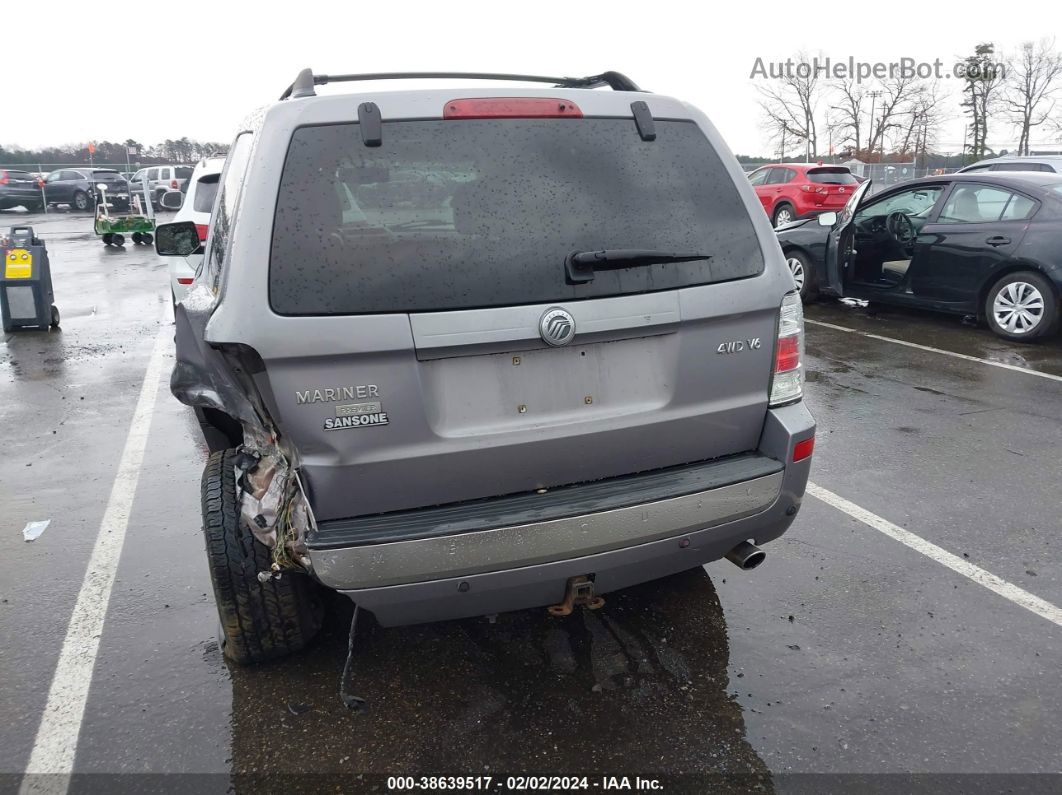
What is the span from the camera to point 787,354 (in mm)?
2863

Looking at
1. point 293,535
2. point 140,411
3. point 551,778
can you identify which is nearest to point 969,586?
point 551,778

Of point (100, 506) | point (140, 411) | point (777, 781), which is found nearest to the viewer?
point (777, 781)

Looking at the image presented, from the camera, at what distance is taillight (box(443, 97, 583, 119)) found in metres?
2.54

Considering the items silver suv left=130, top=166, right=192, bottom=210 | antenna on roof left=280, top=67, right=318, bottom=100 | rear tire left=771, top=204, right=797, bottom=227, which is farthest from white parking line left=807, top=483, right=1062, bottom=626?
silver suv left=130, top=166, right=192, bottom=210

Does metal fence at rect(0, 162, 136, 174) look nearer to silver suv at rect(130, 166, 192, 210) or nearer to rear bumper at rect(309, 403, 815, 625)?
silver suv at rect(130, 166, 192, 210)

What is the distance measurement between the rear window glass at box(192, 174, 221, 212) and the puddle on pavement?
6218 millimetres

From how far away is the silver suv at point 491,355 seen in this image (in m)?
2.34

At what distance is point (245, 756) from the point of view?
8.50 feet

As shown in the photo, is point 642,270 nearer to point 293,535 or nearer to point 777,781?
point 293,535

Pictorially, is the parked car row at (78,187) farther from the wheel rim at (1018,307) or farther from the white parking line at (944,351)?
the wheel rim at (1018,307)

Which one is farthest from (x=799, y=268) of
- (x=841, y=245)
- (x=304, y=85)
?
(x=304, y=85)

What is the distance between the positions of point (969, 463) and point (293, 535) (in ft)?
13.8

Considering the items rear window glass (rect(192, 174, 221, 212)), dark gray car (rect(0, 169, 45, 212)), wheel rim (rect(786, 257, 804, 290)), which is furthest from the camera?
dark gray car (rect(0, 169, 45, 212))

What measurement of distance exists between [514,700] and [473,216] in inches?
65.4
